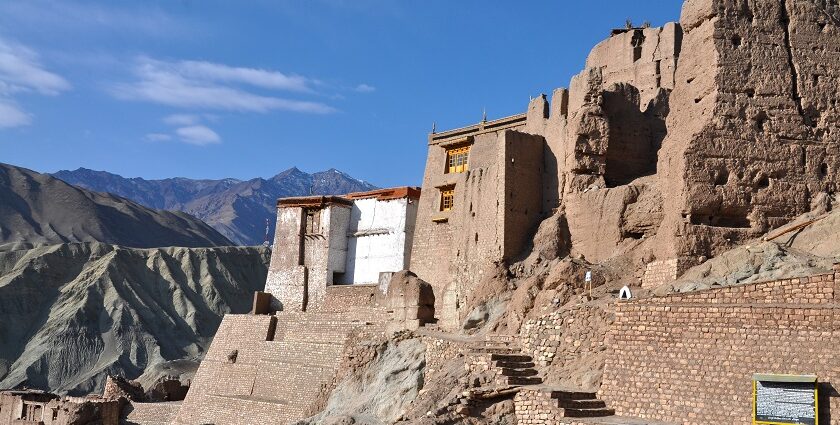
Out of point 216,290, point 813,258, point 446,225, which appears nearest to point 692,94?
Result: point 813,258

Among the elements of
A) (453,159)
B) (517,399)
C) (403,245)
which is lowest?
(517,399)

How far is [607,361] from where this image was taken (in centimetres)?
1529

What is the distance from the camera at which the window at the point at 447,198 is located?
2906 cm

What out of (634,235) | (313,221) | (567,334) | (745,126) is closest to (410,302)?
(634,235)

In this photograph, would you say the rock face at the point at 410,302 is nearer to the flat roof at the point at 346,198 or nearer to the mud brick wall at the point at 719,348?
the flat roof at the point at 346,198

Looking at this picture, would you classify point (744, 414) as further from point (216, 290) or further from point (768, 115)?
point (216, 290)

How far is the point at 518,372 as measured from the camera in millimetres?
16812

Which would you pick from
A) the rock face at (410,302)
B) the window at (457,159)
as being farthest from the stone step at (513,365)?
the window at (457,159)

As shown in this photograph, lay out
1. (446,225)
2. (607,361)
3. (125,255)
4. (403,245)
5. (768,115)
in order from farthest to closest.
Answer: (125,255)
(403,245)
(446,225)
(768,115)
(607,361)

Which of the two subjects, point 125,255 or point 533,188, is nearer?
point 533,188

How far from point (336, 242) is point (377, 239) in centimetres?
147

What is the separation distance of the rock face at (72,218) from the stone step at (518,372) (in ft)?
220

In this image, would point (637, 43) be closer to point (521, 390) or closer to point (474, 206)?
point (474, 206)

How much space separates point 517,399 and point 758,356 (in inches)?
155
